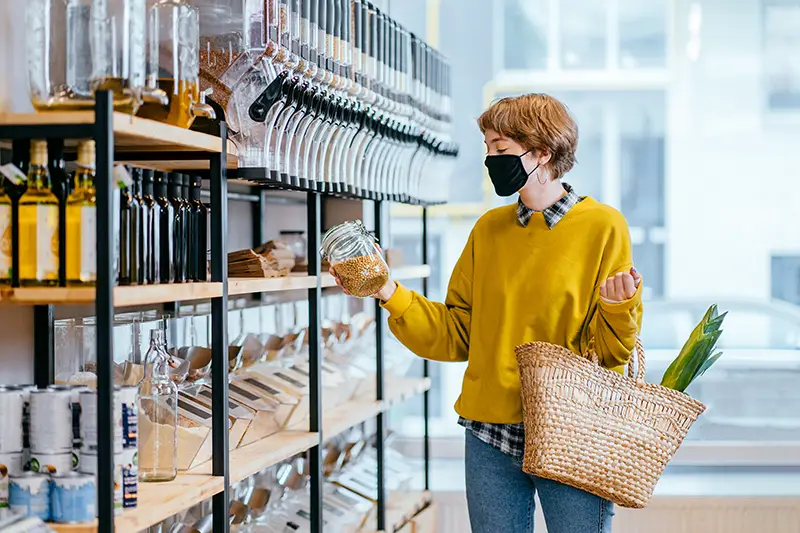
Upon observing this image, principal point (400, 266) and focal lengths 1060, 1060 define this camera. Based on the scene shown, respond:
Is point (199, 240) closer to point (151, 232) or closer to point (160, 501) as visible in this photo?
point (151, 232)

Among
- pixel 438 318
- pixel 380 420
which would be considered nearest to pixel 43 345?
pixel 438 318

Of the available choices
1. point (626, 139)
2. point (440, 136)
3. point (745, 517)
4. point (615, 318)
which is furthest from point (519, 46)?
point (615, 318)

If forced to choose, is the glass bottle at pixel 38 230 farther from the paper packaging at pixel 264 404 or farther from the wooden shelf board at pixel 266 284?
the paper packaging at pixel 264 404

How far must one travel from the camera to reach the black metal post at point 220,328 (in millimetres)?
2102

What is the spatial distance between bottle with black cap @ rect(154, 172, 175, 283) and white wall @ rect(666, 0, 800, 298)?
2799 mm

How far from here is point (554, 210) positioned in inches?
92.7

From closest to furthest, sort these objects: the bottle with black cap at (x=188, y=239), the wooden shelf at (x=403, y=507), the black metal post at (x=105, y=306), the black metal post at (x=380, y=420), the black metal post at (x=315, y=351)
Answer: the black metal post at (x=105, y=306)
the bottle with black cap at (x=188, y=239)
the black metal post at (x=315, y=351)
the black metal post at (x=380, y=420)
the wooden shelf at (x=403, y=507)

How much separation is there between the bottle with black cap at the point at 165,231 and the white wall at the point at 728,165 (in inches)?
110

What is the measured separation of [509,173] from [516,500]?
28.6 inches

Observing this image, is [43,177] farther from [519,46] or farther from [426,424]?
[519,46]

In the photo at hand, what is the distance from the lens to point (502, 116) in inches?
93.0

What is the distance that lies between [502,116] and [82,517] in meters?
1.23

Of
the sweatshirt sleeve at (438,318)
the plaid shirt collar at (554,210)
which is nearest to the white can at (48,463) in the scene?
the sweatshirt sleeve at (438,318)

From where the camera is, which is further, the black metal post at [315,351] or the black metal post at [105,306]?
the black metal post at [315,351]
